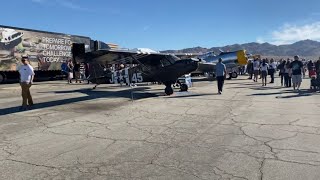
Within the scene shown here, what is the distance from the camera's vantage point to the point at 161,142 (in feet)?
23.5

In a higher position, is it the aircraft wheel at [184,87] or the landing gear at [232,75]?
the landing gear at [232,75]

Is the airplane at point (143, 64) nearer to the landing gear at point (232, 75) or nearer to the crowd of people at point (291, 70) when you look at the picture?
the crowd of people at point (291, 70)

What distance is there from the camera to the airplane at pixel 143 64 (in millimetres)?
15702

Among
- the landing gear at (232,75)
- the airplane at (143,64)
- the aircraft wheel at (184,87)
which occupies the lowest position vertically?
the aircraft wheel at (184,87)

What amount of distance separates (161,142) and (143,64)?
392 inches

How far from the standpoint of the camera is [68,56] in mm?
30688

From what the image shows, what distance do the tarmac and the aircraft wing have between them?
Answer: 3.82 metres

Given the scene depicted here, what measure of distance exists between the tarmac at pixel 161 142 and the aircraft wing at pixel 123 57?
382 centimetres

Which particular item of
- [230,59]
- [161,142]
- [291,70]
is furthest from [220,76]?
[230,59]

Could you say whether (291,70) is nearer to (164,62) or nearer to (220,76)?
(220,76)

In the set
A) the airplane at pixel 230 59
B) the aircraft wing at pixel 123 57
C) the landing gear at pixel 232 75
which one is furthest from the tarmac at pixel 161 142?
the landing gear at pixel 232 75

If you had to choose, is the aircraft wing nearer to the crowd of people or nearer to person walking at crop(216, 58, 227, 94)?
person walking at crop(216, 58, 227, 94)

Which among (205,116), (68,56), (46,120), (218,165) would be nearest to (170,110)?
(205,116)

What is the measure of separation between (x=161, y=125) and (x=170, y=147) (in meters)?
2.21
